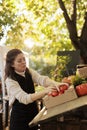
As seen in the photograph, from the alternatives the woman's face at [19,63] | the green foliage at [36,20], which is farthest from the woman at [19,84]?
the green foliage at [36,20]

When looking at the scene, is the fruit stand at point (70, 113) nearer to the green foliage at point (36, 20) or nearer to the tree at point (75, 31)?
the green foliage at point (36, 20)

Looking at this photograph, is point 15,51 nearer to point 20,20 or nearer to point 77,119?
point 77,119

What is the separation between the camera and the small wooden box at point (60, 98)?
10.9 ft

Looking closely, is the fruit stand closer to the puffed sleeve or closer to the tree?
the puffed sleeve

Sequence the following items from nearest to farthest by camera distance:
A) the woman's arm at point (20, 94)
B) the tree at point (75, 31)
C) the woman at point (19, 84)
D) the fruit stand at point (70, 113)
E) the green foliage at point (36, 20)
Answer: the fruit stand at point (70, 113) → the woman's arm at point (20, 94) → the woman at point (19, 84) → the tree at point (75, 31) → the green foliage at point (36, 20)

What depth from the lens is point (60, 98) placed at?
10.9 ft

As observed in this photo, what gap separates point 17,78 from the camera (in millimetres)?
3834

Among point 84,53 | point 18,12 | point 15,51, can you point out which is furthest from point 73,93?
point 18,12

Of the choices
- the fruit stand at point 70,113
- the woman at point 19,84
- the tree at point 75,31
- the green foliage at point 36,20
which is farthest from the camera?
the green foliage at point 36,20

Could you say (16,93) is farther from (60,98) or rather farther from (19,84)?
(60,98)

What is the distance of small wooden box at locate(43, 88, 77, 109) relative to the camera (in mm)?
3312

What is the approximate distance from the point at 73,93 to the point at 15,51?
79 centimetres

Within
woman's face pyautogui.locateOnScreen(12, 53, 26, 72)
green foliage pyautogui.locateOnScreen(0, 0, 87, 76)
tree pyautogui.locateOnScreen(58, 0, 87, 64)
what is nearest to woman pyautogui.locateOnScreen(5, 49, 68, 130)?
woman's face pyautogui.locateOnScreen(12, 53, 26, 72)

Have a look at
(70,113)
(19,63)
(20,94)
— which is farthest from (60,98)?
(19,63)
